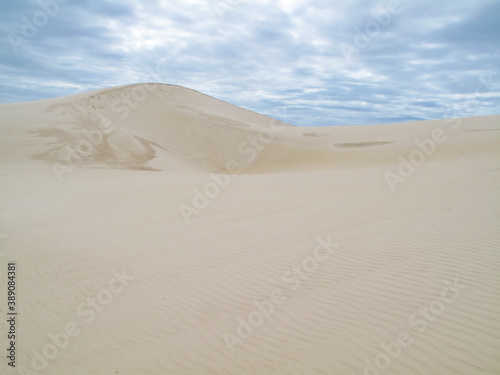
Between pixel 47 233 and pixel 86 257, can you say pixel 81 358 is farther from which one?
pixel 47 233

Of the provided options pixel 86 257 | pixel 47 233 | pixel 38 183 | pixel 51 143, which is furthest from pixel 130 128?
pixel 86 257

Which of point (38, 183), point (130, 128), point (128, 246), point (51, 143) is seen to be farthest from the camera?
point (130, 128)

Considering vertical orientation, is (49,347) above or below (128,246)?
below

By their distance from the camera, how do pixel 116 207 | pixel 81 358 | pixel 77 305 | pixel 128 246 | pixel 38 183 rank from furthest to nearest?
pixel 38 183 → pixel 116 207 → pixel 128 246 → pixel 77 305 → pixel 81 358

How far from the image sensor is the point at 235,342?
3938 mm

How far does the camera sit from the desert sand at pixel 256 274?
3686mm

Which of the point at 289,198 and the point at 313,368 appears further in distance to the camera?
the point at 289,198

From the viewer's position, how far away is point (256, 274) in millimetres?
5637

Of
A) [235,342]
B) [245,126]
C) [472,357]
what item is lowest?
[235,342]

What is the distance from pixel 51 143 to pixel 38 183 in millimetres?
7092

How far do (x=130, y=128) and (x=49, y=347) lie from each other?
86.9ft

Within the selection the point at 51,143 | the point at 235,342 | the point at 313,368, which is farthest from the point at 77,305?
the point at 51,143

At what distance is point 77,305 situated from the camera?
498 centimetres

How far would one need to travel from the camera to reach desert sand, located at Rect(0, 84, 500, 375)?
369cm
